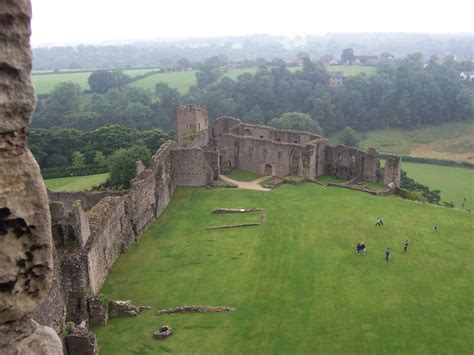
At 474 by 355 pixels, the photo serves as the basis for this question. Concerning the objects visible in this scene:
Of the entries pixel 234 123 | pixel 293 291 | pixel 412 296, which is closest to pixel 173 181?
pixel 234 123

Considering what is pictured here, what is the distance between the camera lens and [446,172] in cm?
7375

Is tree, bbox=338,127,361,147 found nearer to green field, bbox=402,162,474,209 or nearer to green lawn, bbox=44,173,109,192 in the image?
Answer: green field, bbox=402,162,474,209

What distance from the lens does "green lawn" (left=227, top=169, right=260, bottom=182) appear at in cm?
5169

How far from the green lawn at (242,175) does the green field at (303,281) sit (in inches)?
345

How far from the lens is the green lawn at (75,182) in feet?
182

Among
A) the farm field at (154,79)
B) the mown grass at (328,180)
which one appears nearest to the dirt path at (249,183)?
the mown grass at (328,180)

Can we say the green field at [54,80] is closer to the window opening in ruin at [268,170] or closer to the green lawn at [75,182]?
the green lawn at [75,182]

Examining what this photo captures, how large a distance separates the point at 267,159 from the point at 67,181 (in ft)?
75.9

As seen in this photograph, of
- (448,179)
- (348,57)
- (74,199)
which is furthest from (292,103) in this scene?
(348,57)

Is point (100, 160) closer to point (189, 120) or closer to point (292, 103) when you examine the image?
point (189, 120)

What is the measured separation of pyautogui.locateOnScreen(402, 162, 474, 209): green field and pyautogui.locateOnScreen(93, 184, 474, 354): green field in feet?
68.2

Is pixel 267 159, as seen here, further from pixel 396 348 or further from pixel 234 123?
pixel 396 348

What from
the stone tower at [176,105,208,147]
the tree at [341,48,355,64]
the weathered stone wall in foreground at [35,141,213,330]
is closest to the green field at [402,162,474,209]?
the stone tower at [176,105,208,147]

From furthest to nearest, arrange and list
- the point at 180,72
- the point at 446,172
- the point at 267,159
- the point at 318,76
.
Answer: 1. the point at 180,72
2. the point at 318,76
3. the point at 446,172
4. the point at 267,159
